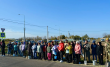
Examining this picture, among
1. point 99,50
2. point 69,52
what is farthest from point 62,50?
point 99,50

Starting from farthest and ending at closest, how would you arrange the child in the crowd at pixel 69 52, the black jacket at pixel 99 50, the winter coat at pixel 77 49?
1. the child in the crowd at pixel 69 52
2. the winter coat at pixel 77 49
3. the black jacket at pixel 99 50

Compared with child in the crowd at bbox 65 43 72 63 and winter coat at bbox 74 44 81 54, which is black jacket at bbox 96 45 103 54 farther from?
child in the crowd at bbox 65 43 72 63

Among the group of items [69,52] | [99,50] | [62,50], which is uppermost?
[99,50]

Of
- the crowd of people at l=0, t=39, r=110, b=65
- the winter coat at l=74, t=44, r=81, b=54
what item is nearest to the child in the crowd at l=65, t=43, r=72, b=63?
the crowd of people at l=0, t=39, r=110, b=65

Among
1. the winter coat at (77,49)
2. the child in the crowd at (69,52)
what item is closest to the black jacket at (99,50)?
the winter coat at (77,49)

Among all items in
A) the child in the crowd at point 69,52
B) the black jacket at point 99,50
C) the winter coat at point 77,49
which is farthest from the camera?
the child in the crowd at point 69,52

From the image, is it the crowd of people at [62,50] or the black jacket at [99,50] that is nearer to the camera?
the black jacket at [99,50]

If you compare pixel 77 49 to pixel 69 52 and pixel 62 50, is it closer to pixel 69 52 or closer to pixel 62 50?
pixel 69 52

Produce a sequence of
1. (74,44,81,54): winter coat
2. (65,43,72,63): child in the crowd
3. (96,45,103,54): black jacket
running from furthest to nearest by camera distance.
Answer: (65,43,72,63): child in the crowd, (74,44,81,54): winter coat, (96,45,103,54): black jacket

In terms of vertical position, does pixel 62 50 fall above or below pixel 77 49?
below

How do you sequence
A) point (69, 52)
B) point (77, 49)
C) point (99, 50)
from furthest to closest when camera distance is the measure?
point (69, 52) < point (77, 49) < point (99, 50)

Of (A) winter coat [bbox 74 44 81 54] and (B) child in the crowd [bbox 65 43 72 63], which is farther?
(B) child in the crowd [bbox 65 43 72 63]

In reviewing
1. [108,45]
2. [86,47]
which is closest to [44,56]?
[86,47]

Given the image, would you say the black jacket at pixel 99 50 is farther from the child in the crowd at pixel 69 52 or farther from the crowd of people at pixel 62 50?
the child in the crowd at pixel 69 52
